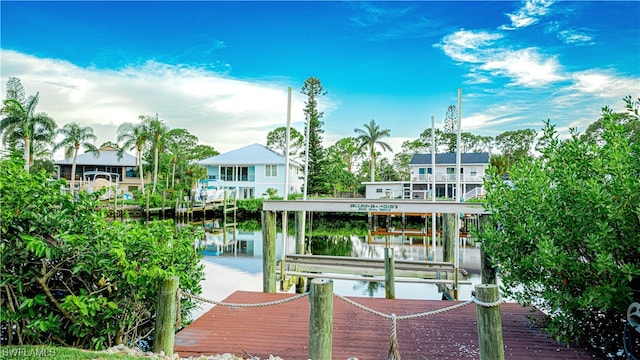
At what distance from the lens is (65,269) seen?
4.80 meters

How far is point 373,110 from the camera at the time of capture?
4853cm

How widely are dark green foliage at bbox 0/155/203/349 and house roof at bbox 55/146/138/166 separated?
49184 millimetres

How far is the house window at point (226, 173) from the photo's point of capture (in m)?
44.1

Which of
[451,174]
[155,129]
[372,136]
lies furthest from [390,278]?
[155,129]

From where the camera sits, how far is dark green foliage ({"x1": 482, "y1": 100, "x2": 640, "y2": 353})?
4199mm

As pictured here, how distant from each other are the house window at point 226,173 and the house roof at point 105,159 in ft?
48.8

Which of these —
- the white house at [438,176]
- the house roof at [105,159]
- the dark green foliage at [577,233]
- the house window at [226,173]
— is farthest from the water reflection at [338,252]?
the house roof at [105,159]

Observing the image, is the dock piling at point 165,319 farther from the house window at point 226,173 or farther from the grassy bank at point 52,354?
the house window at point 226,173

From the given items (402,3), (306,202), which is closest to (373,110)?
(402,3)

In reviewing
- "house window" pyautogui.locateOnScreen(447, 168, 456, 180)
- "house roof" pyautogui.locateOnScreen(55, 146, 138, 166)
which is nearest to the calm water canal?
"house window" pyautogui.locateOnScreen(447, 168, 456, 180)

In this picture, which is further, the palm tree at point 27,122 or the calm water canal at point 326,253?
the palm tree at point 27,122

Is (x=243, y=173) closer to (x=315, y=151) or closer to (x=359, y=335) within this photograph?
(x=315, y=151)

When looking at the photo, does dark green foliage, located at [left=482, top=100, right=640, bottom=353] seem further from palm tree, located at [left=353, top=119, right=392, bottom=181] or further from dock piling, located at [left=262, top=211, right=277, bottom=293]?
palm tree, located at [left=353, top=119, right=392, bottom=181]

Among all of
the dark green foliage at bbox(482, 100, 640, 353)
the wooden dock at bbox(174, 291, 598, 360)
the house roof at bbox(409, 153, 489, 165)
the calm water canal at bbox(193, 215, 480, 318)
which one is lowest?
the calm water canal at bbox(193, 215, 480, 318)
